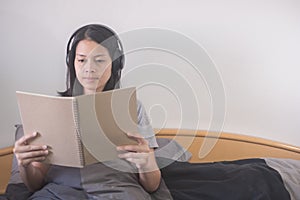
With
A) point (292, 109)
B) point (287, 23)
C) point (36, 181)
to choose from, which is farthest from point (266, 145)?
point (36, 181)

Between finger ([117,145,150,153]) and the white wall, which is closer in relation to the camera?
finger ([117,145,150,153])

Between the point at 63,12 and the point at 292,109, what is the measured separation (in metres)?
0.98

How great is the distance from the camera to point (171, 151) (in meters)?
1.25

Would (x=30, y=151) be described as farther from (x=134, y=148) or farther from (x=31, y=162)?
(x=134, y=148)

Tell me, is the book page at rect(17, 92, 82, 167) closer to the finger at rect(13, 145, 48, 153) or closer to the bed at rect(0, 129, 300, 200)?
the finger at rect(13, 145, 48, 153)

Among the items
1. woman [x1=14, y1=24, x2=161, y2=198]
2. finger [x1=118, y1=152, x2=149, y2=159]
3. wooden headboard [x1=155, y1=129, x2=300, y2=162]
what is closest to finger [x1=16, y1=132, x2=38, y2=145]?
woman [x1=14, y1=24, x2=161, y2=198]

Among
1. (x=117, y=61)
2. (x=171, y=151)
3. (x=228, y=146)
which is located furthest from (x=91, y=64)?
(x=228, y=146)

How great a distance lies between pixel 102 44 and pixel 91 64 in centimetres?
7

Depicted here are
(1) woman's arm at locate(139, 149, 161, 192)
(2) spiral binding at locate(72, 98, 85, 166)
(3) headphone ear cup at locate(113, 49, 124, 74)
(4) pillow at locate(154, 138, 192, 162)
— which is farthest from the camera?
(4) pillow at locate(154, 138, 192, 162)

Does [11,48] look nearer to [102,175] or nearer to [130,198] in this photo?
[102,175]

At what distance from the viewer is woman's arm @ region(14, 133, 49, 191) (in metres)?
0.88

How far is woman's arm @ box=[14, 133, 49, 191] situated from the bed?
1.11ft

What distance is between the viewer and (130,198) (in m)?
0.89

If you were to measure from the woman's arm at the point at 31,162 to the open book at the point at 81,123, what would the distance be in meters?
0.02
